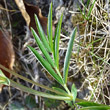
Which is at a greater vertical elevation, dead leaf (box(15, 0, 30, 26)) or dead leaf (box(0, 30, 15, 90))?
dead leaf (box(15, 0, 30, 26))

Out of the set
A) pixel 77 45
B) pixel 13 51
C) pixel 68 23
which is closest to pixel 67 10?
pixel 68 23

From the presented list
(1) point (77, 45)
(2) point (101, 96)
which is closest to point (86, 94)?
(2) point (101, 96)

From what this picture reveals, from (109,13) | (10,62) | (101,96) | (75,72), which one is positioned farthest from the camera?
(10,62)

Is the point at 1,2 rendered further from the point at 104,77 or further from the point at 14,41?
the point at 104,77

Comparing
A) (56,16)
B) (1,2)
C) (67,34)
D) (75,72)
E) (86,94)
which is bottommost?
(86,94)

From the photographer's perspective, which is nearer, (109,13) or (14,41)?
(109,13)

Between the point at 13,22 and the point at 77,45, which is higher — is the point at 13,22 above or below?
above

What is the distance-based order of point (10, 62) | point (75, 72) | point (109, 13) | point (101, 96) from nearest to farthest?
point (109, 13) < point (101, 96) < point (75, 72) < point (10, 62)

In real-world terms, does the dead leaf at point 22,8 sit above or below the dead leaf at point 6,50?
above
